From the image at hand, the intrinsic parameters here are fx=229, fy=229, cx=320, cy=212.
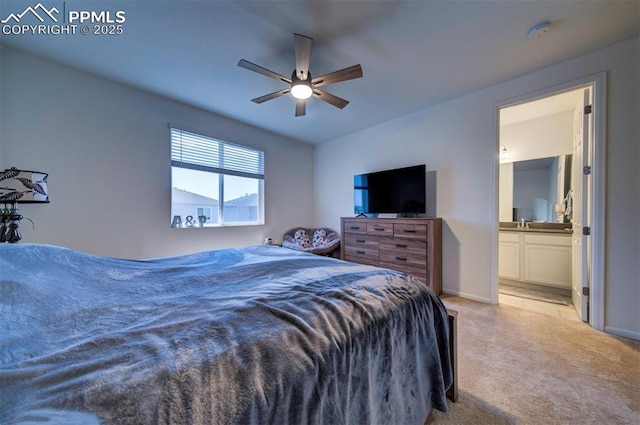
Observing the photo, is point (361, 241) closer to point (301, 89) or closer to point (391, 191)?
point (391, 191)

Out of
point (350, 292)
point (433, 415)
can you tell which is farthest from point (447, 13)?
point (433, 415)

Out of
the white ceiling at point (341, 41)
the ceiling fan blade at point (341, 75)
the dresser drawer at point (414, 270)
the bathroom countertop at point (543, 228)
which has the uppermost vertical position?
the white ceiling at point (341, 41)

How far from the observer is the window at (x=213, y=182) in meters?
3.27

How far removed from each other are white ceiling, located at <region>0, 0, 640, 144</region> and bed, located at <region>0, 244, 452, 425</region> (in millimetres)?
1928

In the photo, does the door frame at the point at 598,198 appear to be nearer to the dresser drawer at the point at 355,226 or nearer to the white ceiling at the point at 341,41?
the white ceiling at the point at 341,41

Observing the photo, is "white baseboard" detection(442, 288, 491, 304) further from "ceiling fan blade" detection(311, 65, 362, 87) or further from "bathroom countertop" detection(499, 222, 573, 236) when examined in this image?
"ceiling fan blade" detection(311, 65, 362, 87)

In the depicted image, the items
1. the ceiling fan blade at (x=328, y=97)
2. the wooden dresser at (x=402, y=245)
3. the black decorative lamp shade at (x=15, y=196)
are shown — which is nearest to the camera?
the black decorative lamp shade at (x=15, y=196)

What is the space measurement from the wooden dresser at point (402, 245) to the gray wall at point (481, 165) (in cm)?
36

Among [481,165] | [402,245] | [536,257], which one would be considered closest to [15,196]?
[402,245]

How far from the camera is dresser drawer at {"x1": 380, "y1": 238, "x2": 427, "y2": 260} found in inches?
120

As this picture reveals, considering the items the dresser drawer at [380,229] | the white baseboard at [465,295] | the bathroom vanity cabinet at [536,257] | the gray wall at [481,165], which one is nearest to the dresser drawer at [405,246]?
the dresser drawer at [380,229]

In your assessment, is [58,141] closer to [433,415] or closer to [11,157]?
[11,157]

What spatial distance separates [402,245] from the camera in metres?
3.20

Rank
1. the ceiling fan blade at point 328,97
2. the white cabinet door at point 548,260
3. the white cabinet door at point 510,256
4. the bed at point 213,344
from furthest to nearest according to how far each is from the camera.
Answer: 1. the white cabinet door at point 510,256
2. the white cabinet door at point 548,260
3. the ceiling fan blade at point 328,97
4. the bed at point 213,344
